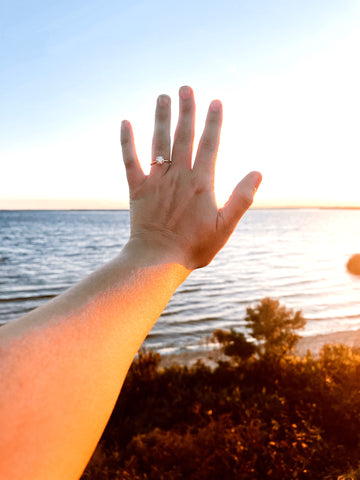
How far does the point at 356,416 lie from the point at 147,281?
16.6ft

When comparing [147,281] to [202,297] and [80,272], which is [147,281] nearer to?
[202,297]

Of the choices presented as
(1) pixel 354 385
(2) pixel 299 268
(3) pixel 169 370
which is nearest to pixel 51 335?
(1) pixel 354 385

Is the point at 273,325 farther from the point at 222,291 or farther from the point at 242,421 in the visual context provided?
the point at 222,291

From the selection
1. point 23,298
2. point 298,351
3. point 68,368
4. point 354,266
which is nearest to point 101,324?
point 68,368

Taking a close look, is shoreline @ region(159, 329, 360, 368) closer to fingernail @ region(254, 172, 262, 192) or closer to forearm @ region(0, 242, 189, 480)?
fingernail @ region(254, 172, 262, 192)

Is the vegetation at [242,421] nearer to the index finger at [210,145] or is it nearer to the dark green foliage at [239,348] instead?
the dark green foliage at [239,348]

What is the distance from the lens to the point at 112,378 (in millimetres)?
998

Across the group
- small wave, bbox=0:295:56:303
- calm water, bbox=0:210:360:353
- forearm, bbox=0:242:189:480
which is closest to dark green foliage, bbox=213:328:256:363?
calm water, bbox=0:210:360:353

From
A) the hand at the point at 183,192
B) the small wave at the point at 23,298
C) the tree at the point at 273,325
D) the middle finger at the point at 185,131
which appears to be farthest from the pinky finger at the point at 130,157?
the small wave at the point at 23,298

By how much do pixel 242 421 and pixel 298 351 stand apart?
890 cm

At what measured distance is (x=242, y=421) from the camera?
5359mm

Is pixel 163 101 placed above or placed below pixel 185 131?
above

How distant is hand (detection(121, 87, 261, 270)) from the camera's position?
1556 mm

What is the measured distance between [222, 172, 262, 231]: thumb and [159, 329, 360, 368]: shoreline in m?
11.3
